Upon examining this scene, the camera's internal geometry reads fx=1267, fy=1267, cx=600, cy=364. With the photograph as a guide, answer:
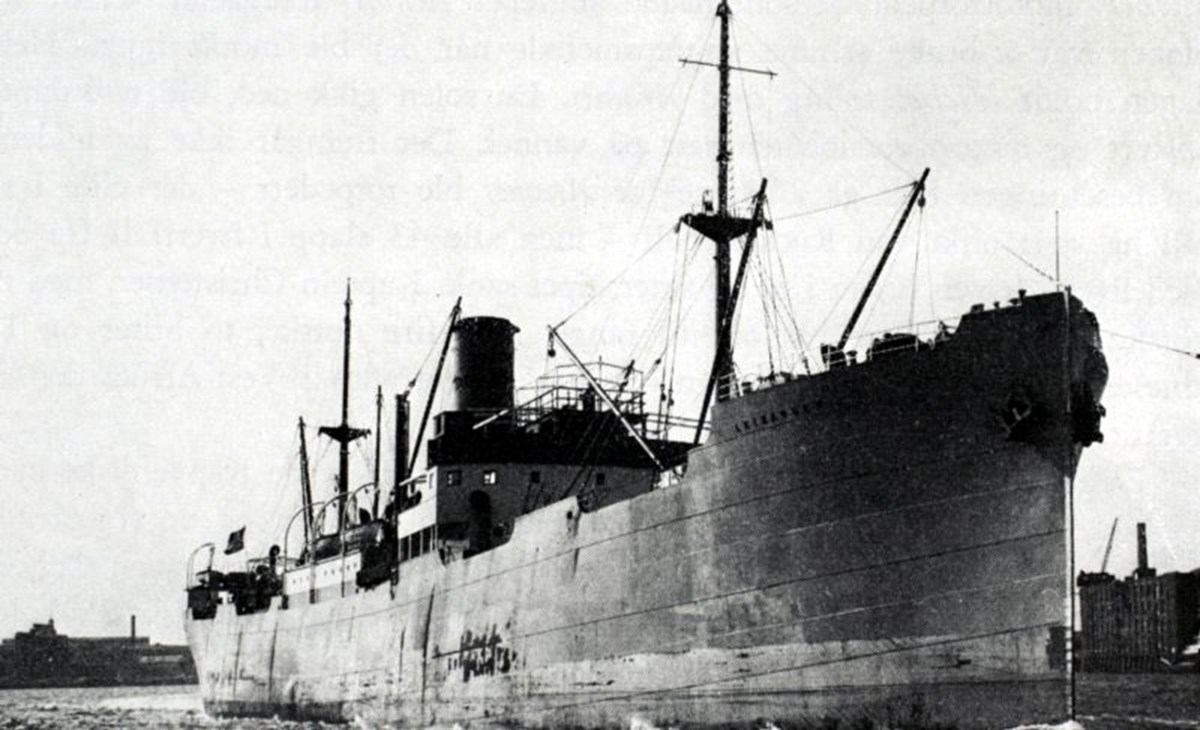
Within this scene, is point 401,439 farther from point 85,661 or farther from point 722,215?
point 85,661

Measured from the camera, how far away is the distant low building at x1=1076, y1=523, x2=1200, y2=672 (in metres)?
73.1

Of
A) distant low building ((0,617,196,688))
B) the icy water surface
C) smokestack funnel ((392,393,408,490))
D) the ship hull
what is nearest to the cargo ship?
the ship hull

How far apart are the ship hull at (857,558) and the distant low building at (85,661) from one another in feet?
259

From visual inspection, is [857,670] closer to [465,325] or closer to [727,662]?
[727,662]

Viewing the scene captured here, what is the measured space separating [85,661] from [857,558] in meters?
91.7

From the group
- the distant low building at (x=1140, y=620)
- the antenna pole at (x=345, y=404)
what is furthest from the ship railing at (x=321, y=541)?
the distant low building at (x=1140, y=620)

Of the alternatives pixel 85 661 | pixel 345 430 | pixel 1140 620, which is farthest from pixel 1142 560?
pixel 85 661

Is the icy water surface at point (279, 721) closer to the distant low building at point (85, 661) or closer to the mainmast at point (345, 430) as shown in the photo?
the mainmast at point (345, 430)

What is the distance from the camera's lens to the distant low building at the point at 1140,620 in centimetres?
7312

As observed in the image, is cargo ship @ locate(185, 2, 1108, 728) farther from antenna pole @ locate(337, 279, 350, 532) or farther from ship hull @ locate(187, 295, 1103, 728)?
antenna pole @ locate(337, 279, 350, 532)

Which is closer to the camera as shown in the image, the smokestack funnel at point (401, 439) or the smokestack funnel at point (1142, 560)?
the smokestack funnel at point (401, 439)

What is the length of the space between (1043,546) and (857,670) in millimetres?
2567

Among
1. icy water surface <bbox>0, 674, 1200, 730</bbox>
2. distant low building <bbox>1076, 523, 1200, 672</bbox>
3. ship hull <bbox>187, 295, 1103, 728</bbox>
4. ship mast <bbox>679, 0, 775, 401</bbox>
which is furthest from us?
distant low building <bbox>1076, 523, 1200, 672</bbox>

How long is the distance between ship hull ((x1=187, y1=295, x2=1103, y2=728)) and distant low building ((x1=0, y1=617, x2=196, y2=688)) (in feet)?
259
